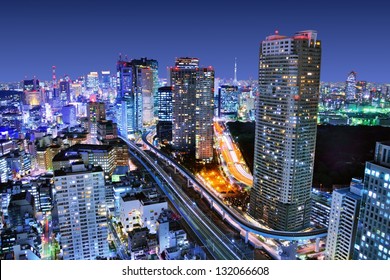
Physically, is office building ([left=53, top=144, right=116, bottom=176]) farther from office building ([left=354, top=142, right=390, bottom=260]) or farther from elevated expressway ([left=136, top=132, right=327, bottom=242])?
office building ([left=354, top=142, right=390, bottom=260])

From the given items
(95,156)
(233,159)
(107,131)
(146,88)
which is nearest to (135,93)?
(146,88)

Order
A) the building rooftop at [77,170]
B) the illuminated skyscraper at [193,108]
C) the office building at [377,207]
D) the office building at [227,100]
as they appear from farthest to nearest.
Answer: the office building at [227,100] < the illuminated skyscraper at [193,108] < the building rooftop at [77,170] < the office building at [377,207]

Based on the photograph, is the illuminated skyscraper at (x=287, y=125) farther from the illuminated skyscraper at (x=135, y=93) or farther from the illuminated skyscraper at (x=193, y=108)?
the illuminated skyscraper at (x=135, y=93)

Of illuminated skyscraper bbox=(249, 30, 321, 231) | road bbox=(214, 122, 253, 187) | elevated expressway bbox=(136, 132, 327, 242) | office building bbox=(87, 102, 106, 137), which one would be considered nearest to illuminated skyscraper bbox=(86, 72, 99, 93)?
office building bbox=(87, 102, 106, 137)

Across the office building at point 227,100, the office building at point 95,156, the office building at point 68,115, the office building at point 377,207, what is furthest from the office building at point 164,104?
the office building at point 377,207

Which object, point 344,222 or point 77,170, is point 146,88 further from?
point 344,222

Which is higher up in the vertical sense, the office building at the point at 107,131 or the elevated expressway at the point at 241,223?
the office building at the point at 107,131
